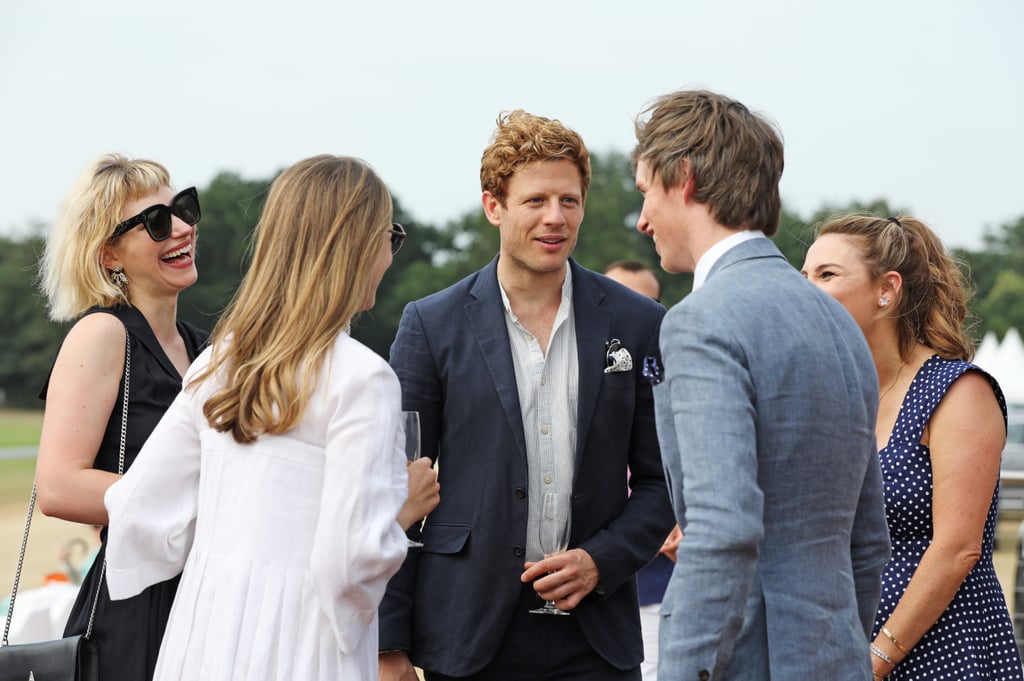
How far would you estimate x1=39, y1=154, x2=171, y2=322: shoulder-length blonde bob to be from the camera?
370cm

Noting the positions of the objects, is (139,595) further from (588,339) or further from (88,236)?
(588,339)

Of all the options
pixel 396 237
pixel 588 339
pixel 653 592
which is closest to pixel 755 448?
pixel 396 237

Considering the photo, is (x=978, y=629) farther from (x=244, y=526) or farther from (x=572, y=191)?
(x=244, y=526)

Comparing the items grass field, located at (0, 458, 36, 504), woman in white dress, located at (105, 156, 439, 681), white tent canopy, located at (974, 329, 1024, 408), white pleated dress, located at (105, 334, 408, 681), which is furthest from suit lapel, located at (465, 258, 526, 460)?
white tent canopy, located at (974, 329, 1024, 408)

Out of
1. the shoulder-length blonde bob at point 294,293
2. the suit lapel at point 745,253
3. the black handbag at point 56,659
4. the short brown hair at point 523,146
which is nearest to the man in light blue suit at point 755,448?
the suit lapel at point 745,253

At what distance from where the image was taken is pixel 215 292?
290 feet

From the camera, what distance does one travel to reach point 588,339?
379 cm

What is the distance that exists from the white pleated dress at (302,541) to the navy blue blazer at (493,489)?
78 cm

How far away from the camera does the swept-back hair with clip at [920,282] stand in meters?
3.84

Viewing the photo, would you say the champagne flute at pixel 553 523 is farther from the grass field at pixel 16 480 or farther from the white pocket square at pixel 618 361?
the grass field at pixel 16 480

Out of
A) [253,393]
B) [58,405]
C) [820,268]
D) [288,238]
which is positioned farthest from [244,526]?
[820,268]

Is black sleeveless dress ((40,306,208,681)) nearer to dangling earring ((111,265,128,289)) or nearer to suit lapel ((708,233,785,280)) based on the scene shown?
dangling earring ((111,265,128,289))

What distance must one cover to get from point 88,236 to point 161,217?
24cm

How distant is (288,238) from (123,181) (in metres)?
1.18
